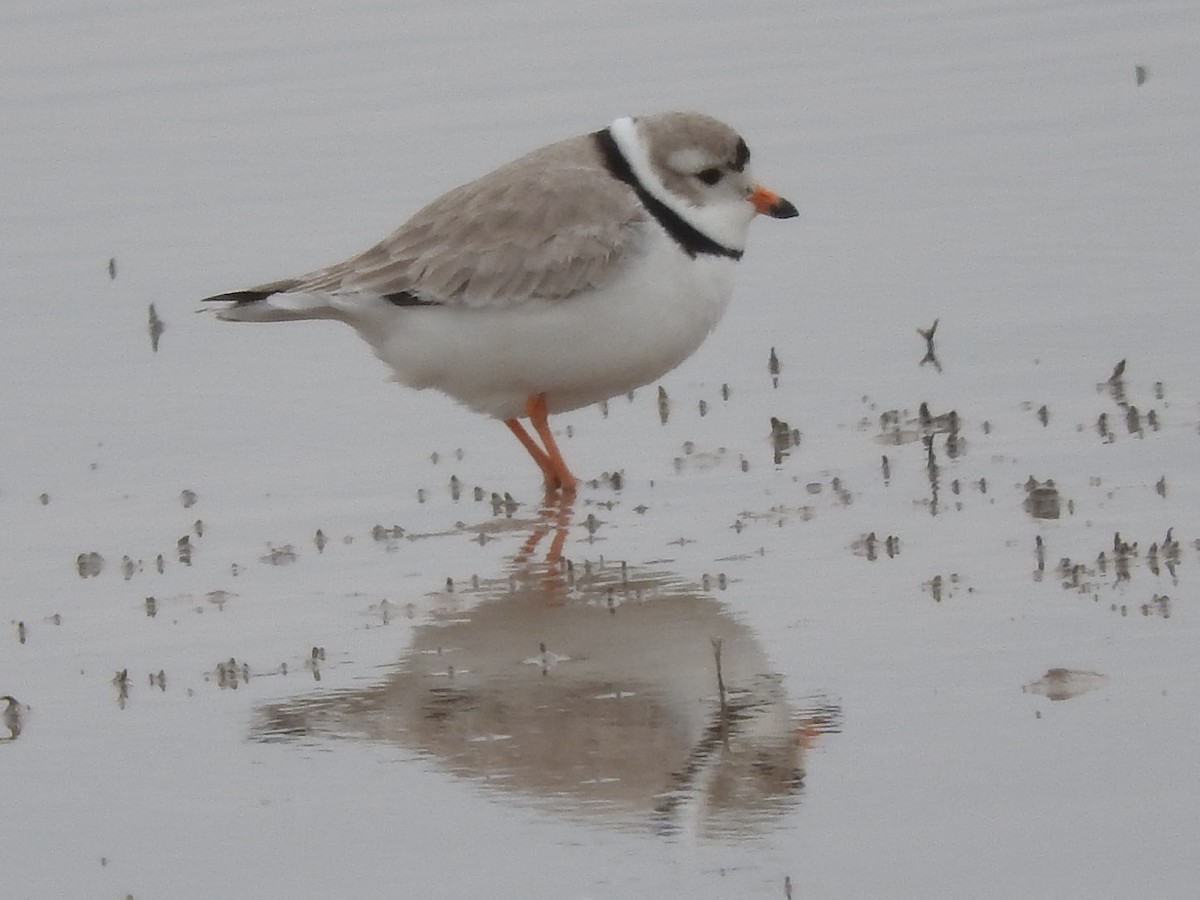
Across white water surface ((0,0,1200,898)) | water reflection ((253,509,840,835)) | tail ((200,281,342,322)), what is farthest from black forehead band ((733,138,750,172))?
water reflection ((253,509,840,835))

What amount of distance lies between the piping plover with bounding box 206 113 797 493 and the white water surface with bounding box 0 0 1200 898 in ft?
1.38

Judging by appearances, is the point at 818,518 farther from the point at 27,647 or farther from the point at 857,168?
the point at 857,168

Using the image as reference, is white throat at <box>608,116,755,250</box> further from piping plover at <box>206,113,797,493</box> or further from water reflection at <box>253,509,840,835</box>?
water reflection at <box>253,509,840,835</box>

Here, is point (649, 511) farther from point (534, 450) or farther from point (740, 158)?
point (740, 158)

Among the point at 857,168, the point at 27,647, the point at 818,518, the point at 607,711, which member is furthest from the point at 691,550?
the point at 857,168

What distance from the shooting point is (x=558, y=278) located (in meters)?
7.67

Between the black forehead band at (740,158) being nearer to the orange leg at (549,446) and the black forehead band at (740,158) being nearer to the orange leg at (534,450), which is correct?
the orange leg at (549,446)

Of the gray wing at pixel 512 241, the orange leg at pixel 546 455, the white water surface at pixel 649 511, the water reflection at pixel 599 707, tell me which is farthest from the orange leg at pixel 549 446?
the water reflection at pixel 599 707

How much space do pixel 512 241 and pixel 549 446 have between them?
0.66m

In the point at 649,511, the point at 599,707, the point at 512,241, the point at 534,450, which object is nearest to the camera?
the point at 599,707

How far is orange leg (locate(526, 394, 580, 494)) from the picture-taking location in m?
7.89

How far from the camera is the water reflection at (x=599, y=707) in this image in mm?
5223

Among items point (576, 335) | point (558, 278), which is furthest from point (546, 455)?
point (558, 278)

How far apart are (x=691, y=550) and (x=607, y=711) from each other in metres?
1.38
